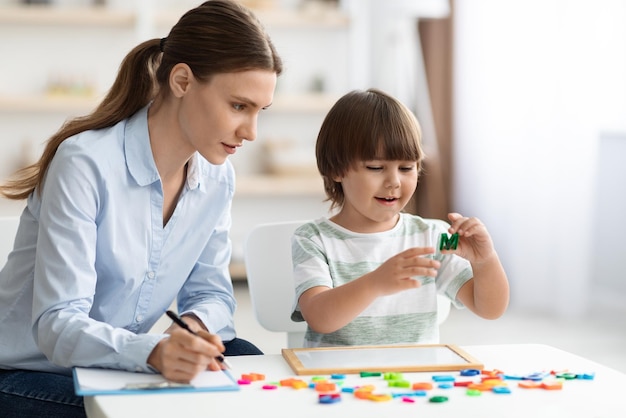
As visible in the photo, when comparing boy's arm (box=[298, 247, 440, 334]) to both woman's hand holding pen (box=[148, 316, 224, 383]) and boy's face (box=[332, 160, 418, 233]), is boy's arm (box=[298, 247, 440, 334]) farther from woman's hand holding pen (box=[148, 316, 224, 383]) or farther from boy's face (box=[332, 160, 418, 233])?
woman's hand holding pen (box=[148, 316, 224, 383])

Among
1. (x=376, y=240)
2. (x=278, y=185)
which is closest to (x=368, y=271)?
(x=376, y=240)

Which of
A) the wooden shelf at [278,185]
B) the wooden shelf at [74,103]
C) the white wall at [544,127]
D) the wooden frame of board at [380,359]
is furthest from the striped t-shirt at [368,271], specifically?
the wooden shelf at [278,185]

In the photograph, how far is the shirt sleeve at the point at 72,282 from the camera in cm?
130

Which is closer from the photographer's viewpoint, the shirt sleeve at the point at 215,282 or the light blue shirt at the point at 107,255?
the light blue shirt at the point at 107,255

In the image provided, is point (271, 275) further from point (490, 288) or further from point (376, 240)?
point (490, 288)

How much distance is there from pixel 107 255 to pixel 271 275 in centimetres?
40

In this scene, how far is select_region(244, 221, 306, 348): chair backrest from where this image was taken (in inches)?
73.2

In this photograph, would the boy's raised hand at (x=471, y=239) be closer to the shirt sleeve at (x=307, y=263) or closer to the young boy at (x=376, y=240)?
the young boy at (x=376, y=240)

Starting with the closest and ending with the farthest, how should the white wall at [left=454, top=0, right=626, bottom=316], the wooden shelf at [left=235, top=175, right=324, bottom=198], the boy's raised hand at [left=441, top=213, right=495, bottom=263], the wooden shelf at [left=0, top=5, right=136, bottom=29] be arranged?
the boy's raised hand at [left=441, top=213, right=495, bottom=263] < the white wall at [left=454, top=0, right=626, bottom=316] < the wooden shelf at [left=0, top=5, right=136, bottom=29] < the wooden shelf at [left=235, top=175, right=324, bottom=198]

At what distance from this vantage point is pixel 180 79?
161cm

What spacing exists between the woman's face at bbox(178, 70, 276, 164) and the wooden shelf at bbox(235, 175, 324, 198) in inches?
137

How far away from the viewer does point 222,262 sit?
1.80 meters

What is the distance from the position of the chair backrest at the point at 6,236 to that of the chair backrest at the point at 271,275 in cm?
47

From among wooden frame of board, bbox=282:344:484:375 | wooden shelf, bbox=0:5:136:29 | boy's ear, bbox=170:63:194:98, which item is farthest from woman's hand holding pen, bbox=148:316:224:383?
wooden shelf, bbox=0:5:136:29
